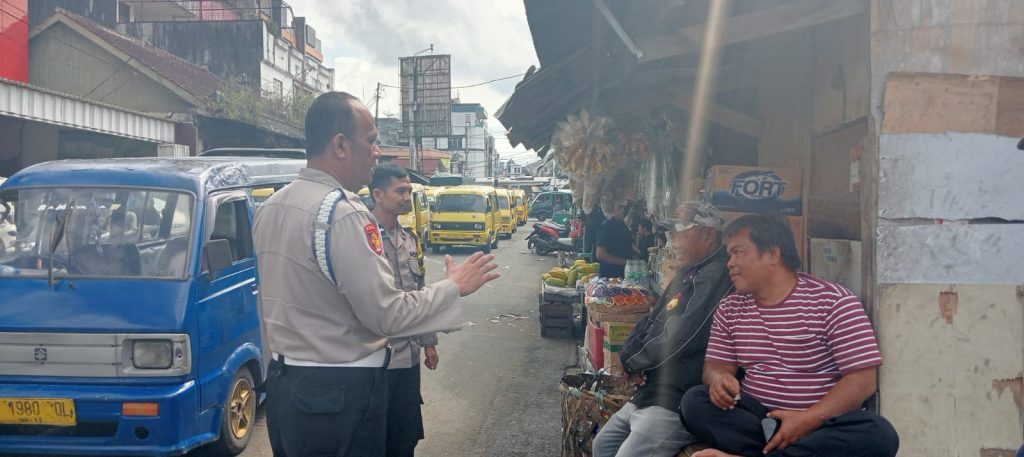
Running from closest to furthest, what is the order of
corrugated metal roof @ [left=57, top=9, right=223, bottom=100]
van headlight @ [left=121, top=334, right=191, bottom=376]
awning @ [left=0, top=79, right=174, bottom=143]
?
van headlight @ [left=121, top=334, right=191, bottom=376] → awning @ [left=0, top=79, right=174, bottom=143] → corrugated metal roof @ [left=57, top=9, right=223, bottom=100]

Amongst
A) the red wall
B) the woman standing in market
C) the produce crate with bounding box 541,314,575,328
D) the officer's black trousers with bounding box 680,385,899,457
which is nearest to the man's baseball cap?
the officer's black trousers with bounding box 680,385,899,457

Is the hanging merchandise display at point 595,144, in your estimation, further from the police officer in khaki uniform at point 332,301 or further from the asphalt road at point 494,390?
the police officer in khaki uniform at point 332,301

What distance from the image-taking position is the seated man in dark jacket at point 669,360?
3.38 m

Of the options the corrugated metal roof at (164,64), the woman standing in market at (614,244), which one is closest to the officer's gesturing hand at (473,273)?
the woman standing in market at (614,244)

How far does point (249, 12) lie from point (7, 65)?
1773 cm

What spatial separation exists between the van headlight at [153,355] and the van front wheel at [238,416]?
66cm

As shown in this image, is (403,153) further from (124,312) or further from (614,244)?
(124,312)

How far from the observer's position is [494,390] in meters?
7.15

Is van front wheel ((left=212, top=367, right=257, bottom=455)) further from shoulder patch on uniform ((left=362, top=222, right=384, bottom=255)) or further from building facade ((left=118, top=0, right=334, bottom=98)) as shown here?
building facade ((left=118, top=0, right=334, bottom=98))

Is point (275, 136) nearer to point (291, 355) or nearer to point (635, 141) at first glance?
point (635, 141)

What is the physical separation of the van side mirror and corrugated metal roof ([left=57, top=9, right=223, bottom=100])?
20933 millimetres

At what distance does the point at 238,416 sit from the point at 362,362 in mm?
3235

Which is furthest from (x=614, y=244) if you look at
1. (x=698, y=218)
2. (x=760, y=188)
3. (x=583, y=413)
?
(x=698, y=218)

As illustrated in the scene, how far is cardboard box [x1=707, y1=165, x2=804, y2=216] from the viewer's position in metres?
4.62
